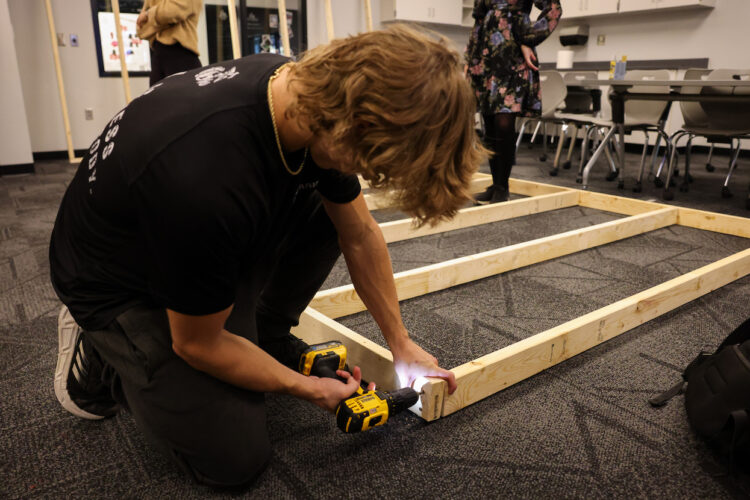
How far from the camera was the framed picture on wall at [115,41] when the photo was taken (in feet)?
16.7

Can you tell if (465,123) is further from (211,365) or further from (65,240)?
(65,240)

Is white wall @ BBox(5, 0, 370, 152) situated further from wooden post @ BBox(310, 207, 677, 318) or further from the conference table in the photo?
wooden post @ BBox(310, 207, 677, 318)

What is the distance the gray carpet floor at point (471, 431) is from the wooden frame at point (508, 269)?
0.04 m

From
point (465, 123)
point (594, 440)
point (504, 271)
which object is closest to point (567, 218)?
point (504, 271)

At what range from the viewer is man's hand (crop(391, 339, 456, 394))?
3.81 feet

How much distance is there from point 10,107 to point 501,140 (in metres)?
3.91

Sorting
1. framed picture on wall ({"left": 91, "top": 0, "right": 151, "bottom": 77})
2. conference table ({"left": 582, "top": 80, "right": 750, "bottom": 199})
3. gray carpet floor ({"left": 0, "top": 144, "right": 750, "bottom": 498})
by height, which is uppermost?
framed picture on wall ({"left": 91, "top": 0, "right": 151, "bottom": 77})

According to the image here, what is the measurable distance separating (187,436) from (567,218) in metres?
2.64

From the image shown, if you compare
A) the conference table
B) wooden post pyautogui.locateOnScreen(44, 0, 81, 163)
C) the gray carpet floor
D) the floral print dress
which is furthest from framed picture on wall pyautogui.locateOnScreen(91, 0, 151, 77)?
the conference table

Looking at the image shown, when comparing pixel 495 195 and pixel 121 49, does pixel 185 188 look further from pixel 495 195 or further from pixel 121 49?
pixel 121 49

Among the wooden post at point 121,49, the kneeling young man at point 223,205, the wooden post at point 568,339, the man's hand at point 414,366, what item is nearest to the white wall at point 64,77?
the wooden post at point 121,49

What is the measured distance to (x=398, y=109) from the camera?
0.67m

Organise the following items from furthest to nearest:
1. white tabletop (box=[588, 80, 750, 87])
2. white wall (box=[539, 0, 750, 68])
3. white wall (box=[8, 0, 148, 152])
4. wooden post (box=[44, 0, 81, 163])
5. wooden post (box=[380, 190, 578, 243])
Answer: white wall (box=[539, 0, 750, 68])
white wall (box=[8, 0, 148, 152])
wooden post (box=[44, 0, 81, 163])
white tabletop (box=[588, 80, 750, 87])
wooden post (box=[380, 190, 578, 243])

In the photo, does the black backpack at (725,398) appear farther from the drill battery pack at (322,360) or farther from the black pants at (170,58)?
the black pants at (170,58)
